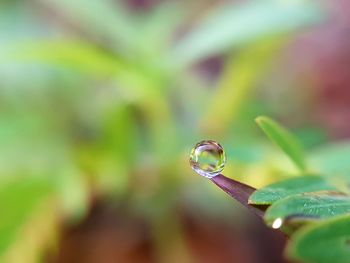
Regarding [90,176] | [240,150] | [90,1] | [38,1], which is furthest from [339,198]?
[38,1]

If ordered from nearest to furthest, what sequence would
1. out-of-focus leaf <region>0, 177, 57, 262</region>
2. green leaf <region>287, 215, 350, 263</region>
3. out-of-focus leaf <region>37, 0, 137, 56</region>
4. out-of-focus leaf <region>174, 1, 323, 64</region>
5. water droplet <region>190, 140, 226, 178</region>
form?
green leaf <region>287, 215, 350, 263</region> → water droplet <region>190, 140, 226, 178</region> → out-of-focus leaf <region>0, 177, 57, 262</region> → out-of-focus leaf <region>174, 1, 323, 64</region> → out-of-focus leaf <region>37, 0, 137, 56</region>

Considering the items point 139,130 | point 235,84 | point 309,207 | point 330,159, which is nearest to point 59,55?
point 139,130

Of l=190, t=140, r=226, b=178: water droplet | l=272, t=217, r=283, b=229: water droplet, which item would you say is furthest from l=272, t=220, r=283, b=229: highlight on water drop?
l=190, t=140, r=226, b=178: water droplet

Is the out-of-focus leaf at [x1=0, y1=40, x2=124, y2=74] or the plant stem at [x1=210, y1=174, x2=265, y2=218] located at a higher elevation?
the out-of-focus leaf at [x1=0, y1=40, x2=124, y2=74]

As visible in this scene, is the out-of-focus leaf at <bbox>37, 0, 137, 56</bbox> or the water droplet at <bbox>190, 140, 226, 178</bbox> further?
the out-of-focus leaf at <bbox>37, 0, 137, 56</bbox>

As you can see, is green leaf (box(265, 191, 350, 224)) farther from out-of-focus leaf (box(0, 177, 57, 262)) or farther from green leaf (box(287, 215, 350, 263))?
out-of-focus leaf (box(0, 177, 57, 262))

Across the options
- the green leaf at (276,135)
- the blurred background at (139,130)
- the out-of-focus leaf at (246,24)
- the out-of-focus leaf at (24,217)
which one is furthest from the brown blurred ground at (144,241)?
the green leaf at (276,135)

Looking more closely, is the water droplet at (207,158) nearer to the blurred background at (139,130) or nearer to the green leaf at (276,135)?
the green leaf at (276,135)
